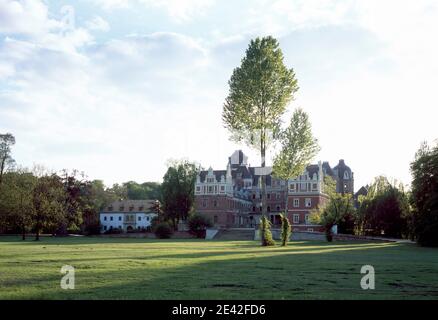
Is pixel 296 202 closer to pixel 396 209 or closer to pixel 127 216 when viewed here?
pixel 396 209

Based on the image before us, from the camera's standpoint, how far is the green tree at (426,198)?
45156 mm

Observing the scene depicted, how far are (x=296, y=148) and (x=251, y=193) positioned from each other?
70950 millimetres

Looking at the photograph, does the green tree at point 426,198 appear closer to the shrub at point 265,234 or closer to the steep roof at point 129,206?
the shrub at point 265,234

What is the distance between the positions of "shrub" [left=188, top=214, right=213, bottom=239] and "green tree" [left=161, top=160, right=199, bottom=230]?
9.76m

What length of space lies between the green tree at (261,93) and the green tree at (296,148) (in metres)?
4.59

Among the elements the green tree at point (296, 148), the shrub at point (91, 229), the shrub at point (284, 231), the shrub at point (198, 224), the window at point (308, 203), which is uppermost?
the green tree at point (296, 148)

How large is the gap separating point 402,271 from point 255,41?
2874 cm

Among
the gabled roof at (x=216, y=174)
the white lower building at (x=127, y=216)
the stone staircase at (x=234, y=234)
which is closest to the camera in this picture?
the stone staircase at (x=234, y=234)

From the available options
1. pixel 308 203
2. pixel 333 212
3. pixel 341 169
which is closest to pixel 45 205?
pixel 333 212

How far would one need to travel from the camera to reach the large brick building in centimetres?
9506

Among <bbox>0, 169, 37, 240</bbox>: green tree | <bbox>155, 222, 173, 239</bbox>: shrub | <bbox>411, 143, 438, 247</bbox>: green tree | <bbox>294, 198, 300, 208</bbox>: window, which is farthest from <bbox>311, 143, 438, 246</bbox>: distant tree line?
<bbox>0, 169, 37, 240</bbox>: green tree

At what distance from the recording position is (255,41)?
4241cm

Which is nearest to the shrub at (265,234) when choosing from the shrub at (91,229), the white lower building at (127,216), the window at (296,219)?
the window at (296,219)

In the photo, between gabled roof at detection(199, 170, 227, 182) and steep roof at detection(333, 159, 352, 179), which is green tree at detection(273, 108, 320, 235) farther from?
steep roof at detection(333, 159, 352, 179)
